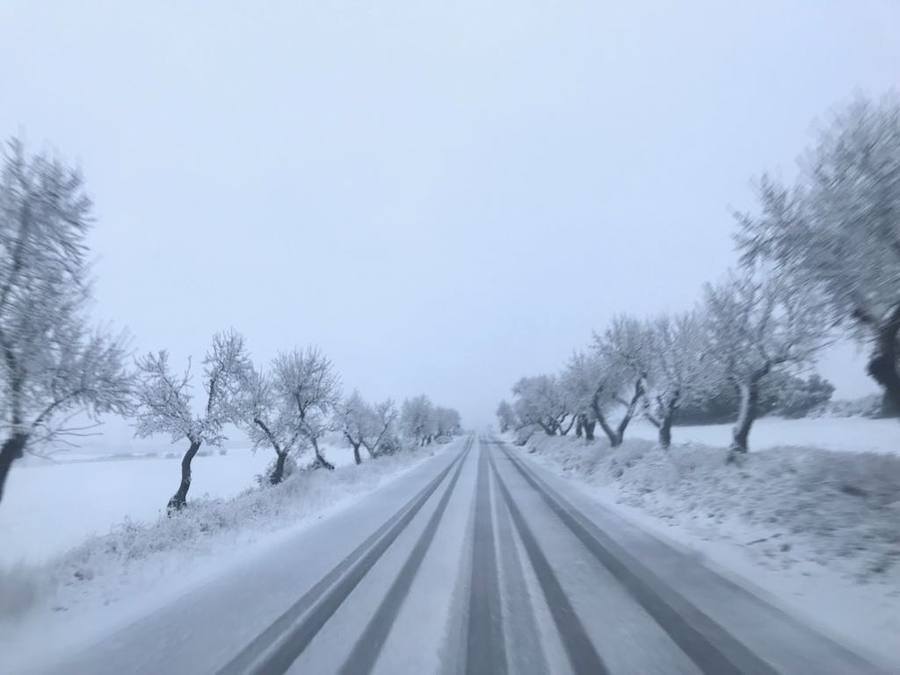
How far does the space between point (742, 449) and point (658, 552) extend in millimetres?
11535

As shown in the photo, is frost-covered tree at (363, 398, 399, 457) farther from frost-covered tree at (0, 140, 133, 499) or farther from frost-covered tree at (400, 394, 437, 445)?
frost-covered tree at (0, 140, 133, 499)

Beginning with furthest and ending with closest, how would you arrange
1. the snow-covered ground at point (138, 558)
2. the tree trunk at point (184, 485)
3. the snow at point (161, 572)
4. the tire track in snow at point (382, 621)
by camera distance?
the tree trunk at point (184, 485)
the snow-covered ground at point (138, 558)
the snow at point (161, 572)
the tire track in snow at point (382, 621)

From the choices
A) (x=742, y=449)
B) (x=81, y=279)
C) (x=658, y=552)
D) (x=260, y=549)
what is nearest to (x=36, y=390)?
(x=81, y=279)

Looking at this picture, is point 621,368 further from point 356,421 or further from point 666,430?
point 356,421

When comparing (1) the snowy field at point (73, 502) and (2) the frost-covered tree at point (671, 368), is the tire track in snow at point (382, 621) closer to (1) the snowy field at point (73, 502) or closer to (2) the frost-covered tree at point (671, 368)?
(1) the snowy field at point (73, 502)

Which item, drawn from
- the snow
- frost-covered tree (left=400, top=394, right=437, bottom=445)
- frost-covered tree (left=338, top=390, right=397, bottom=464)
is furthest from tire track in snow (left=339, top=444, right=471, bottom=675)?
frost-covered tree (left=400, top=394, right=437, bottom=445)

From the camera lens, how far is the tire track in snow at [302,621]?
17.7ft

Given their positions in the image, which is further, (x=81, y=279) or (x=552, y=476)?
(x=552, y=476)

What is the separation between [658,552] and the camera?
10.2 meters

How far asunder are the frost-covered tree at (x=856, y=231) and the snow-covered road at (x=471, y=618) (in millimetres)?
5896

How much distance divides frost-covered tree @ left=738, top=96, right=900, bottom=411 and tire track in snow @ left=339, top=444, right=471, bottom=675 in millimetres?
9847

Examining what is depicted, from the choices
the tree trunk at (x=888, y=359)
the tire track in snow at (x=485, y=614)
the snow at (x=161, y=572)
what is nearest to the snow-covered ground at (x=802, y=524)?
the tree trunk at (x=888, y=359)

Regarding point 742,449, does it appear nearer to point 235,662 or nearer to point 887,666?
point 887,666

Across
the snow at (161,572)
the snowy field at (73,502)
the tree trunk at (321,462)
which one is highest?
the tree trunk at (321,462)
